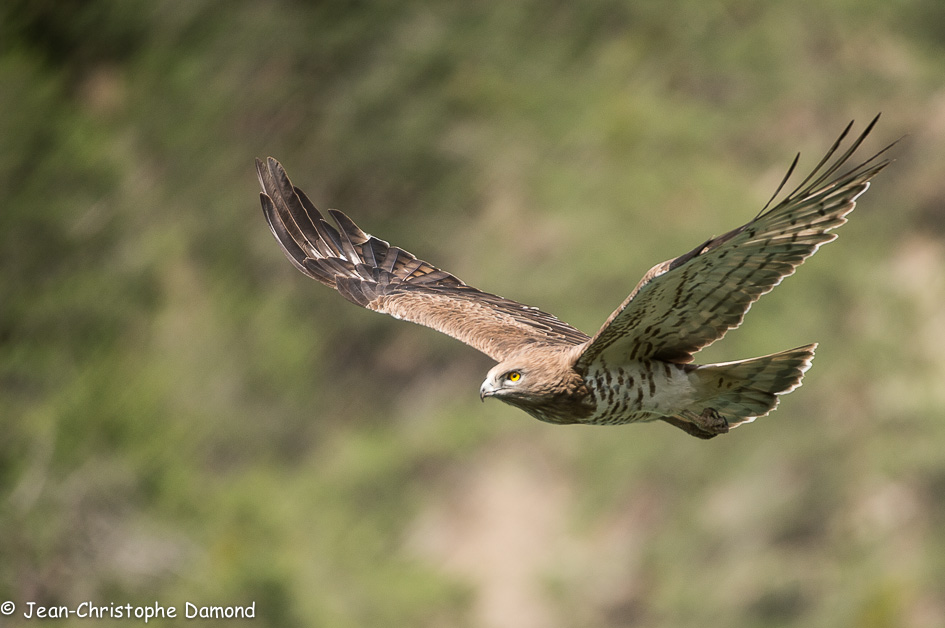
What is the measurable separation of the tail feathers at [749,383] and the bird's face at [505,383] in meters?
0.99

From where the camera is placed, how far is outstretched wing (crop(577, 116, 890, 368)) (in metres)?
6.89

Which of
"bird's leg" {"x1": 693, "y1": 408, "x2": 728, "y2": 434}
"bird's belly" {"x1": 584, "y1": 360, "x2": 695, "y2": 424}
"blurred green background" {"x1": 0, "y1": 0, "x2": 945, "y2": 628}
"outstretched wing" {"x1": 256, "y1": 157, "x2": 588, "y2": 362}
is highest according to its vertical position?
"blurred green background" {"x1": 0, "y1": 0, "x2": 945, "y2": 628}

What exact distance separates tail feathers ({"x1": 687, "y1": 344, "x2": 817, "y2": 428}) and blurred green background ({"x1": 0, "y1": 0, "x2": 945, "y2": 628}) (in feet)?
49.1

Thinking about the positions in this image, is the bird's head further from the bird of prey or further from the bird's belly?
the bird's belly

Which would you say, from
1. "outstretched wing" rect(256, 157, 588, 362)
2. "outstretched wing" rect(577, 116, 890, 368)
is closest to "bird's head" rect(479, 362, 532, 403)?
"outstretched wing" rect(577, 116, 890, 368)

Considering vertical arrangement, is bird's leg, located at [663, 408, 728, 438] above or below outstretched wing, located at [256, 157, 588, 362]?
below

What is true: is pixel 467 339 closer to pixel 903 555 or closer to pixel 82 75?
pixel 903 555

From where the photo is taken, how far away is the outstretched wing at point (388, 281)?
31.3 ft

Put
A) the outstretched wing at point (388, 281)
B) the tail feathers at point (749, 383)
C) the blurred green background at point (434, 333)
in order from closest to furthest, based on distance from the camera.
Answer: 1. the tail feathers at point (749, 383)
2. the outstretched wing at point (388, 281)
3. the blurred green background at point (434, 333)

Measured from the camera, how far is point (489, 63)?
40.3m

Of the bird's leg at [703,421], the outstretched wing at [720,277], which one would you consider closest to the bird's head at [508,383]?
the outstretched wing at [720,277]

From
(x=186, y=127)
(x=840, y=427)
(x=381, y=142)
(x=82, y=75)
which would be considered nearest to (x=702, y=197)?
(x=840, y=427)

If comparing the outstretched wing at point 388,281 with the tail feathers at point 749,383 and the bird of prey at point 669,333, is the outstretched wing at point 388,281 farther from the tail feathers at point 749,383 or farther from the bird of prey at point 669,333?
the tail feathers at point 749,383

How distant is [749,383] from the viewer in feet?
27.6
